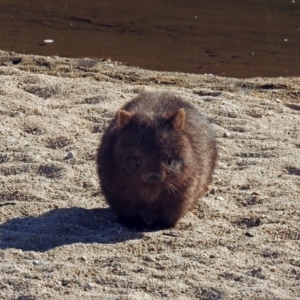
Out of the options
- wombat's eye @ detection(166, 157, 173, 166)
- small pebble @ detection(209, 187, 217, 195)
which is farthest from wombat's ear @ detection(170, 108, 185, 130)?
small pebble @ detection(209, 187, 217, 195)

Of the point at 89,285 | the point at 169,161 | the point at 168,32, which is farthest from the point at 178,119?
the point at 168,32

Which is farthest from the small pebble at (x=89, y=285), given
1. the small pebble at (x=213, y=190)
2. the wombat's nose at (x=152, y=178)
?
the small pebble at (x=213, y=190)

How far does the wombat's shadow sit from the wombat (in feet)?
0.61

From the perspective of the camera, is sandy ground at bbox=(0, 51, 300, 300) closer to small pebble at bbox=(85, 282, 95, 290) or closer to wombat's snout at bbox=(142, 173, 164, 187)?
small pebble at bbox=(85, 282, 95, 290)

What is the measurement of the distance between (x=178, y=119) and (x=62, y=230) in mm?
1163

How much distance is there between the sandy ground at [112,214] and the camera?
17.6 ft

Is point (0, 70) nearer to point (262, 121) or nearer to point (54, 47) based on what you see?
point (54, 47)

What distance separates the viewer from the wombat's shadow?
5996 mm

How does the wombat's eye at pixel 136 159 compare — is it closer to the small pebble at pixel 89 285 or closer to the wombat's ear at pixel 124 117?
the wombat's ear at pixel 124 117

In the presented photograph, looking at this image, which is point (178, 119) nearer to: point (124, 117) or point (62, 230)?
point (124, 117)

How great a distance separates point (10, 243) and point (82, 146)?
6.86 ft

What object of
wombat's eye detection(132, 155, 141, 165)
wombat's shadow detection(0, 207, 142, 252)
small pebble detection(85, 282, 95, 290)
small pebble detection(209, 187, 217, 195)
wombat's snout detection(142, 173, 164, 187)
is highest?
wombat's eye detection(132, 155, 141, 165)

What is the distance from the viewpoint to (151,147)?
6152 millimetres

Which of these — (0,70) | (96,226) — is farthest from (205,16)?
(96,226)
